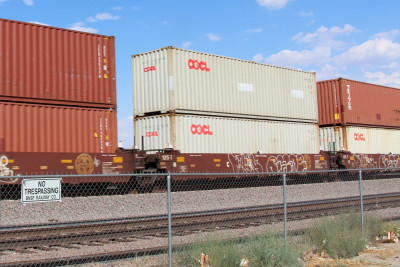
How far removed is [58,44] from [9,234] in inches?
281

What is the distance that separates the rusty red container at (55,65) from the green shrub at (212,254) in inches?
332

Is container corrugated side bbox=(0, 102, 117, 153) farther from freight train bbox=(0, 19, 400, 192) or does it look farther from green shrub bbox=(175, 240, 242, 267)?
green shrub bbox=(175, 240, 242, 267)

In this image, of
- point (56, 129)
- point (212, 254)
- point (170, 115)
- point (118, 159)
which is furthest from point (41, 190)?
point (170, 115)

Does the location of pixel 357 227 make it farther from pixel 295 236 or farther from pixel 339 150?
pixel 339 150

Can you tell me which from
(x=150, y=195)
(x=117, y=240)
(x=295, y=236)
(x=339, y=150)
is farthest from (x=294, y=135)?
(x=117, y=240)

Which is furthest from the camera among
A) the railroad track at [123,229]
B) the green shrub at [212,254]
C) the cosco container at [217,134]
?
the cosco container at [217,134]

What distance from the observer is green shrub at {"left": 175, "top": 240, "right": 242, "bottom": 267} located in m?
6.38

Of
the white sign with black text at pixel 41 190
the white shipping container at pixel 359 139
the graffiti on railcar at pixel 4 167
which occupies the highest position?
the white shipping container at pixel 359 139

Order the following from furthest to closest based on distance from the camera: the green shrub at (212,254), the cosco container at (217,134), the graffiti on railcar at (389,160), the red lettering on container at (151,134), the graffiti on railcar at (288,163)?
the graffiti on railcar at (389,160) < the graffiti on railcar at (288,163) < the red lettering on container at (151,134) < the cosco container at (217,134) < the green shrub at (212,254)

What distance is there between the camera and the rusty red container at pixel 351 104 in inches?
944

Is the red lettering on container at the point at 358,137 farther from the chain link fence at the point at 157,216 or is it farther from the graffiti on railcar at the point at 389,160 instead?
the chain link fence at the point at 157,216

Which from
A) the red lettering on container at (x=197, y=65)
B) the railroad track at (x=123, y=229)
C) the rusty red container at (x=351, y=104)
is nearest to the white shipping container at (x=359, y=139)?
the rusty red container at (x=351, y=104)

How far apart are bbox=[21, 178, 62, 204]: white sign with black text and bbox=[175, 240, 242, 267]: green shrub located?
207 cm

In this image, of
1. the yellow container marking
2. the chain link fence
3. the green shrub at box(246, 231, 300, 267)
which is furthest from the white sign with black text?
the yellow container marking
